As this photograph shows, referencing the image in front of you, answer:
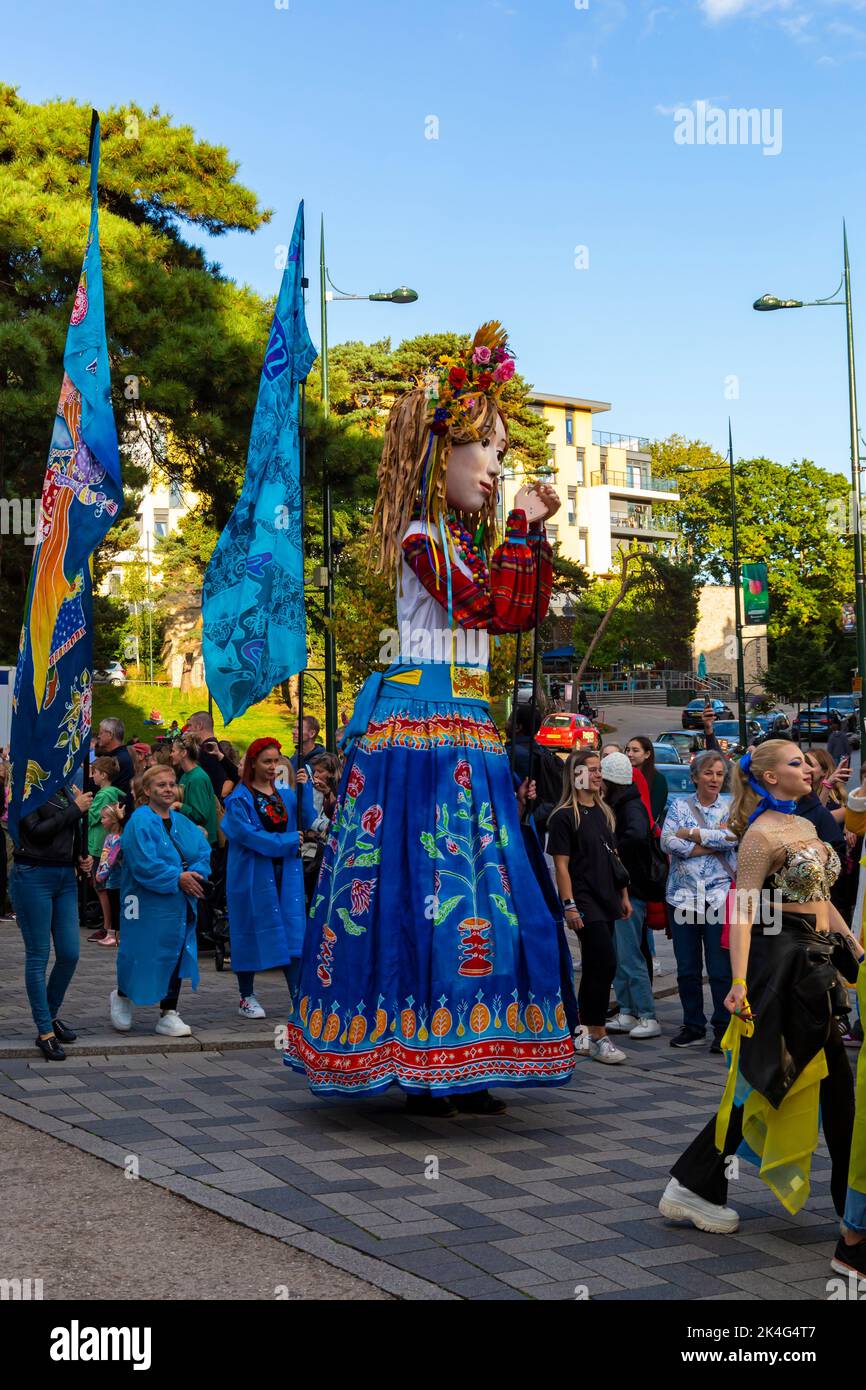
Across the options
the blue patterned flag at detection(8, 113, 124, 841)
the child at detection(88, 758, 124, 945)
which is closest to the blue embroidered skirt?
the blue patterned flag at detection(8, 113, 124, 841)

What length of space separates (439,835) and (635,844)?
3.18 m

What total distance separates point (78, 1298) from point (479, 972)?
7.33 feet

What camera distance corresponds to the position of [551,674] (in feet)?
250

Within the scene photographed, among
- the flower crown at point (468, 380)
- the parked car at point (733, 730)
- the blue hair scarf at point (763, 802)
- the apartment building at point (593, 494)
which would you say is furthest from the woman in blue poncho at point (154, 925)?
the apartment building at point (593, 494)

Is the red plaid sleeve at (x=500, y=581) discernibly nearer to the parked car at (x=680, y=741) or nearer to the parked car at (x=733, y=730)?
the parked car at (x=680, y=741)

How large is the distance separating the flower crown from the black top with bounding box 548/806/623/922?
104 inches

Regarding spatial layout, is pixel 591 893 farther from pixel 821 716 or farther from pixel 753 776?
pixel 821 716

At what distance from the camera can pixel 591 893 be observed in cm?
824

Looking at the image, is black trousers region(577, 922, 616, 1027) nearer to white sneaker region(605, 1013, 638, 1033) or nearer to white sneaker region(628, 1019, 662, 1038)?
white sneaker region(628, 1019, 662, 1038)

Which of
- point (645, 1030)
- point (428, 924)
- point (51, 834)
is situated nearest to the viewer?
point (428, 924)

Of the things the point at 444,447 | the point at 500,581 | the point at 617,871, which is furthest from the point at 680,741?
the point at 500,581

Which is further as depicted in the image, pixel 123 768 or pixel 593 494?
pixel 593 494

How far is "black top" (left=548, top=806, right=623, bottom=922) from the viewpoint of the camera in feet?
27.0
